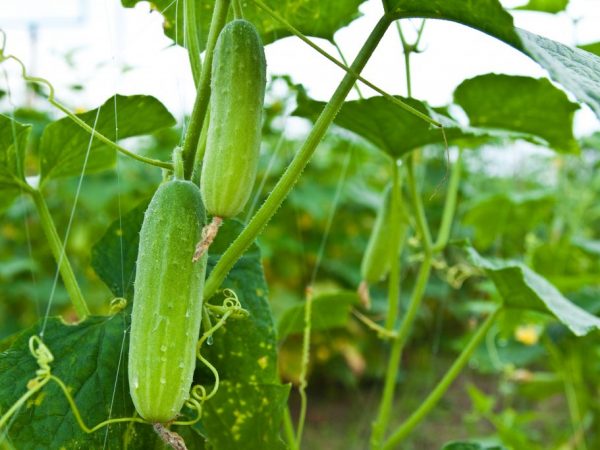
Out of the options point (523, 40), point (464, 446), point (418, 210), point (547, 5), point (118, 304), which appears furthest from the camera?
point (547, 5)

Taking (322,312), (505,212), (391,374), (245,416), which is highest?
(245,416)

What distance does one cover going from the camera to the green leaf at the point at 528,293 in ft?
3.46

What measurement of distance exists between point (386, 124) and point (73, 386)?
1.87 ft

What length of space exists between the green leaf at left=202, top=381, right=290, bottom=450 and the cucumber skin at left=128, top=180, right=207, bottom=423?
0.84ft

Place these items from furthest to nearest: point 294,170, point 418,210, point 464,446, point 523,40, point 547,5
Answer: point 547,5, point 418,210, point 464,446, point 294,170, point 523,40

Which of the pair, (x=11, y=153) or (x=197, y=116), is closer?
(x=197, y=116)

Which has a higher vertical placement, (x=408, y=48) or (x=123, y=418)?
(x=408, y=48)

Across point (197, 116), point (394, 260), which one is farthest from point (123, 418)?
point (394, 260)

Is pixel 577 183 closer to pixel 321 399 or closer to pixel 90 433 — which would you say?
pixel 321 399

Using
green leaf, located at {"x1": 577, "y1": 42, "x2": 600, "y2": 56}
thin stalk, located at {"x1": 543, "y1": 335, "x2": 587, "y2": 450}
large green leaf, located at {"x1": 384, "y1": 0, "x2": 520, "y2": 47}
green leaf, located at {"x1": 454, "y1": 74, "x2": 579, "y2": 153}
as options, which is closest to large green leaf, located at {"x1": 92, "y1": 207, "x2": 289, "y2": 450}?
large green leaf, located at {"x1": 384, "y1": 0, "x2": 520, "y2": 47}

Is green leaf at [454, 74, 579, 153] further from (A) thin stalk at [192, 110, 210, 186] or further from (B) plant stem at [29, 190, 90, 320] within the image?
(B) plant stem at [29, 190, 90, 320]

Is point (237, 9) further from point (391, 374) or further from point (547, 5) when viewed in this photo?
point (547, 5)

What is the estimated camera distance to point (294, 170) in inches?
28.9

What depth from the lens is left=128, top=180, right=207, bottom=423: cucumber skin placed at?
63cm
